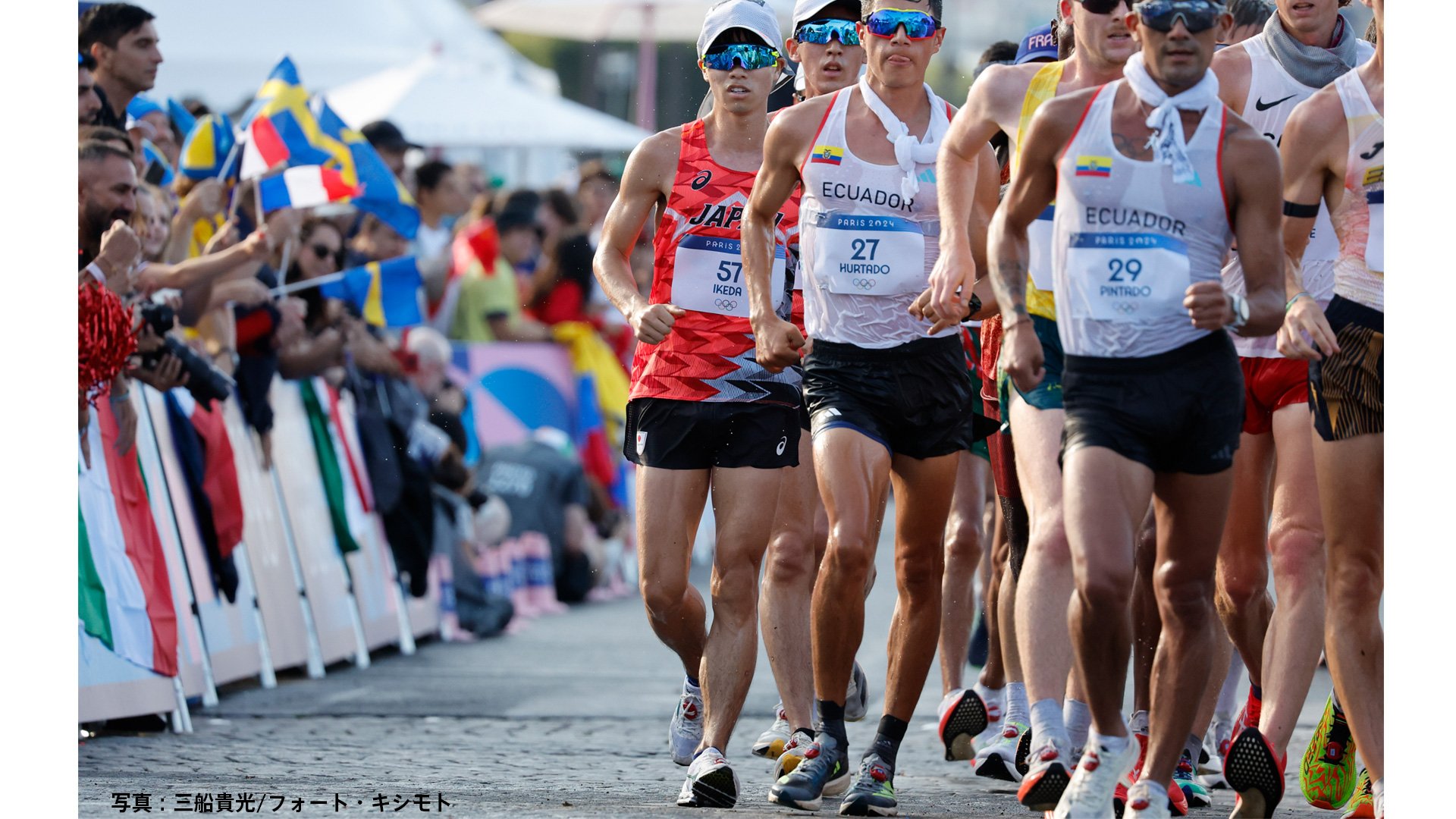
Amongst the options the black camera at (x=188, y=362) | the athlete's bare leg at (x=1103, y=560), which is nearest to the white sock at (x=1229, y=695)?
the athlete's bare leg at (x=1103, y=560)

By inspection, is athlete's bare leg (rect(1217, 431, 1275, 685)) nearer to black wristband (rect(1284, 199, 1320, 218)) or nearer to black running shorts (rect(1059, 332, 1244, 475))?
black wristband (rect(1284, 199, 1320, 218))

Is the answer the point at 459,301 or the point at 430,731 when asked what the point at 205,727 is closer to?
the point at 430,731

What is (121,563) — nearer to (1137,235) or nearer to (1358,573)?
(1137,235)

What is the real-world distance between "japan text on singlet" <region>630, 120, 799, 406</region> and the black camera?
281cm

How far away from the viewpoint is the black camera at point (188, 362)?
949 centimetres

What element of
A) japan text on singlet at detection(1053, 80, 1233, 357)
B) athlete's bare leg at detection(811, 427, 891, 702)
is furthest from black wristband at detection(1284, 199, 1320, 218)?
athlete's bare leg at detection(811, 427, 891, 702)

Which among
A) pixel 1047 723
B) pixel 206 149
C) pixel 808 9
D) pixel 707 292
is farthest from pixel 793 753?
pixel 206 149

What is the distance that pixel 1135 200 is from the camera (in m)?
5.84

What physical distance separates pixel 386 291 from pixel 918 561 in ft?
20.4

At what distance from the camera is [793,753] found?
754 cm

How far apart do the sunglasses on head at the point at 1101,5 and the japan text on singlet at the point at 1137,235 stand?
0.85 m

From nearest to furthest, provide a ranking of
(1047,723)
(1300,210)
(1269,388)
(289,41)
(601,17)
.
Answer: (1300,210) < (1047,723) < (1269,388) < (289,41) < (601,17)
